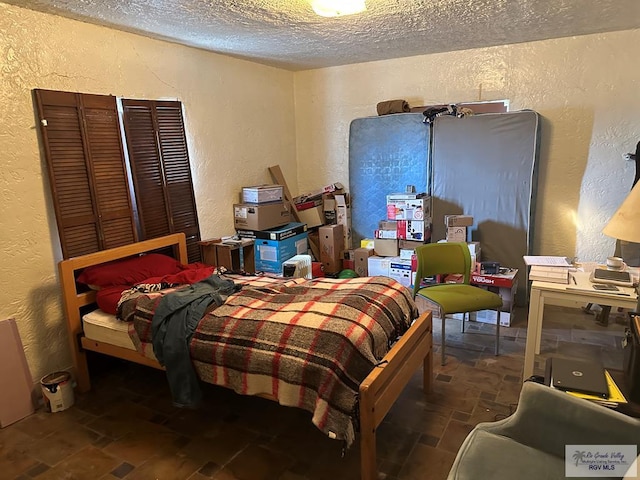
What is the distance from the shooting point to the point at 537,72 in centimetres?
404

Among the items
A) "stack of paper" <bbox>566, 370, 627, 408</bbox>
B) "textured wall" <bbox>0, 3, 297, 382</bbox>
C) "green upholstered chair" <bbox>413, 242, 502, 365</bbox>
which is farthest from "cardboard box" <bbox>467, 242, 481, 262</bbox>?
"textured wall" <bbox>0, 3, 297, 382</bbox>

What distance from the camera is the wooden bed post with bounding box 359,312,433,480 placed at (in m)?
1.93

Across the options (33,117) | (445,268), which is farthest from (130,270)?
(445,268)

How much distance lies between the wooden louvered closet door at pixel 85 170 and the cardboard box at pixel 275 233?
1241 millimetres

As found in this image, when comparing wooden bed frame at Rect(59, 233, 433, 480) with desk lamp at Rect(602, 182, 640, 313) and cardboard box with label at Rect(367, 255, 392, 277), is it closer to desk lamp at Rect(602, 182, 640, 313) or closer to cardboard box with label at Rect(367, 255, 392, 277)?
desk lamp at Rect(602, 182, 640, 313)

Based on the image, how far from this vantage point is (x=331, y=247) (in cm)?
488

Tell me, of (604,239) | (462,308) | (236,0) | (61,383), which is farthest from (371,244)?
(61,383)

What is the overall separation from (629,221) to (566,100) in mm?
2574

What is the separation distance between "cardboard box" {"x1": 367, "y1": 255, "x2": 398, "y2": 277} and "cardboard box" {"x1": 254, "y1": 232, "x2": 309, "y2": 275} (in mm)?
782

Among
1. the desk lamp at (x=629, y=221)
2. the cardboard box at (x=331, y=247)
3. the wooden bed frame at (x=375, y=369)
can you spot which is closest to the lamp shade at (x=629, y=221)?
the desk lamp at (x=629, y=221)

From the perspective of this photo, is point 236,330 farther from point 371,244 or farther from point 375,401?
point 371,244

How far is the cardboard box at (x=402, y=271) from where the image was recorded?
4293 mm

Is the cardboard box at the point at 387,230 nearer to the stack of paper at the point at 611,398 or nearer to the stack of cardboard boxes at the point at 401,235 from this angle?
the stack of cardboard boxes at the point at 401,235

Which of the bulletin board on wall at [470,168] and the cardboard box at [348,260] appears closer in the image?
the bulletin board on wall at [470,168]
